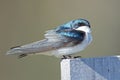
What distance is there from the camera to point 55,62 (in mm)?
3920

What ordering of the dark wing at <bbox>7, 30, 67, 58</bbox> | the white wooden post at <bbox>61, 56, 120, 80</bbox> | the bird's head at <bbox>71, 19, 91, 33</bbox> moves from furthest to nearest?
the bird's head at <bbox>71, 19, 91, 33</bbox> < the dark wing at <bbox>7, 30, 67, 58</bbox> < the white wooden post at <bbox>61, 56, 120, 80</bbox>

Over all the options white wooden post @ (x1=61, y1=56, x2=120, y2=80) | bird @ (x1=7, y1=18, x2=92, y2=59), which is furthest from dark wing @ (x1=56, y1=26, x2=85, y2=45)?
white wooden post @ (x1=61, y1=56, x2=120, y2=80)

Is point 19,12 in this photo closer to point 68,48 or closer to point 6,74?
point 6,74

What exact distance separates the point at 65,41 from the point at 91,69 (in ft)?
0.86

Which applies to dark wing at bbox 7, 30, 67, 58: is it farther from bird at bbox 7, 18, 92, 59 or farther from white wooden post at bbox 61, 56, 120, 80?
white wooden post at bbox 61, 56, 120, 80

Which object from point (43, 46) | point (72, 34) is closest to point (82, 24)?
point (72, 34)

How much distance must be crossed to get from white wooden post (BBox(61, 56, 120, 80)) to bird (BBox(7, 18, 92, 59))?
0.57ft

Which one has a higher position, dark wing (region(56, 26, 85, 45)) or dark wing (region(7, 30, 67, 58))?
dark wing (region(56, 26, 85, 45))

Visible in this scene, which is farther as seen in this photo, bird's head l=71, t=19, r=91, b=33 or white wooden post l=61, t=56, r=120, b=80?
bird's head l=71, t=19, r=91, b=33

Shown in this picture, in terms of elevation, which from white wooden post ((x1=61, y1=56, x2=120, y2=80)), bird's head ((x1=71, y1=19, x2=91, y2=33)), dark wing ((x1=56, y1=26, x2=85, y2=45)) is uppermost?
bird's head ((x1=71, y1=19, x2=91, y2=33))

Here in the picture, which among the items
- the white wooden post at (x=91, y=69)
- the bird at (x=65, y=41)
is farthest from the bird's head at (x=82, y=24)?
the white wooden post at (x=91, y=69)

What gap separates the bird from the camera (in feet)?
6.21

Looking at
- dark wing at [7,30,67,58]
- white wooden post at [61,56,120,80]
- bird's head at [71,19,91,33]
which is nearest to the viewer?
white wooden post at [61,56,120,80]

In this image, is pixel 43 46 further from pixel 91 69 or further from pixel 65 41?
pixel 91 69
